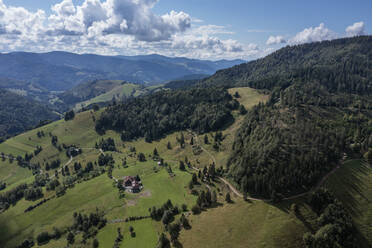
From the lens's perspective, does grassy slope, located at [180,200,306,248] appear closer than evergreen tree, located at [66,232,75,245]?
Yes

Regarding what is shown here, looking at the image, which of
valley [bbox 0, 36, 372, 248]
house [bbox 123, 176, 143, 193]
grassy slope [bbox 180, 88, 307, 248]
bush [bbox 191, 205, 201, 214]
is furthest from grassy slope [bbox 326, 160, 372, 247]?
house [bbox 123, 176, 143, 193]

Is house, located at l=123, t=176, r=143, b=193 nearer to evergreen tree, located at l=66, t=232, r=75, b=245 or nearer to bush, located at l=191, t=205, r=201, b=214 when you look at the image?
evergreen tree, located at l=66, t=232, r=75, b=245

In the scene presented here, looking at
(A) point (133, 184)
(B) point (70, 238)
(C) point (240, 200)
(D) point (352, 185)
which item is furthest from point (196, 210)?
(D) point (352, 185)

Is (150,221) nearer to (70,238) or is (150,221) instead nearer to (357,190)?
(70,238)

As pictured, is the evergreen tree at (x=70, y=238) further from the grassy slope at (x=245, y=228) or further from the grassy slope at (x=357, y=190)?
the grassy slope at (x=357, y=190)

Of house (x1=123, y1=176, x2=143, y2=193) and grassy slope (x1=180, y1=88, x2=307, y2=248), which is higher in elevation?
grassy slope (x1=180, y1=88, x2=307, y2=248)

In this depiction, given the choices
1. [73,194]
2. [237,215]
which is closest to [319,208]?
[237,215]
